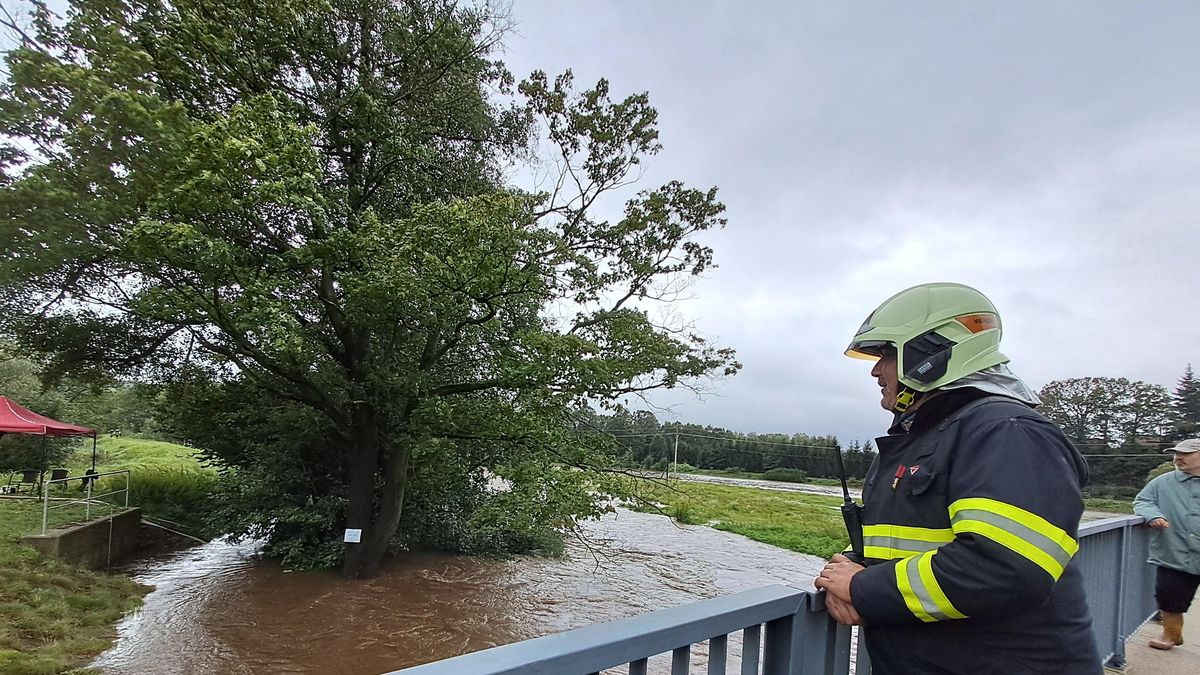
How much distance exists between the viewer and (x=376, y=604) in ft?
31.6

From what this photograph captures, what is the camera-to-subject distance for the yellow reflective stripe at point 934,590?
1.10 m

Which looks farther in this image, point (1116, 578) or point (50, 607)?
point (50, 607)

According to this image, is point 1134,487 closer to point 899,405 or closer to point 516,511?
point 516,511

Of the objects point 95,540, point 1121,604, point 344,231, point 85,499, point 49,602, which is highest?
point 344,231

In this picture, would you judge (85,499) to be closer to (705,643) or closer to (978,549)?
(705,643)

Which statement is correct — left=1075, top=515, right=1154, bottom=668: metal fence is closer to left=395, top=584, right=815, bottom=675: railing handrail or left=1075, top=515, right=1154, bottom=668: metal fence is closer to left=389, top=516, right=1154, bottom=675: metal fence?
left=389, top=516, right=1154, bottom=675: metal fence

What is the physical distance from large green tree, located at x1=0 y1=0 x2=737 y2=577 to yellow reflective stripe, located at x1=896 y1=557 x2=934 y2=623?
7.07 m

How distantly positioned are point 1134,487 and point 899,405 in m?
27.4

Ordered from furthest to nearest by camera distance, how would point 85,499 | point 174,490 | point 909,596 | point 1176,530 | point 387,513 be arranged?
1. point 174,490
2. point 85,499
3. point 387,513
4. point 1176,530
5. point 909,596

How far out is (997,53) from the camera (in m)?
8.27

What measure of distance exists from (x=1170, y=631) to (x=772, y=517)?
2011cm

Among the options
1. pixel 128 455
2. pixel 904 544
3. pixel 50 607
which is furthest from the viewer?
pixel 128 455

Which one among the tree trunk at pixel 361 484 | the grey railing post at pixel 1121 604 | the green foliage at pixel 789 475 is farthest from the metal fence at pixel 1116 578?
the green foliage at pixel 789 475

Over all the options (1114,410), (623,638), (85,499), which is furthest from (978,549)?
(1114,410)
